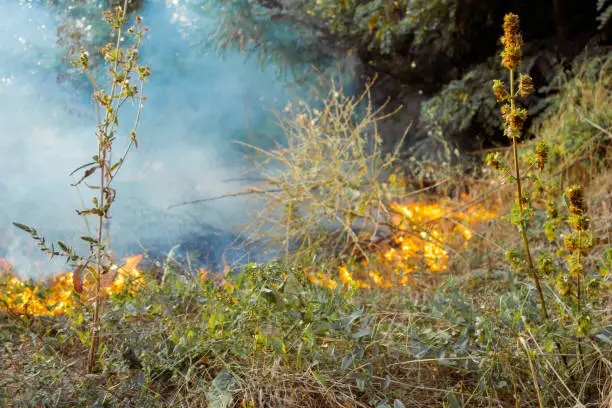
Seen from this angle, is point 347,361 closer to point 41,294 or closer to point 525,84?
point 525,84

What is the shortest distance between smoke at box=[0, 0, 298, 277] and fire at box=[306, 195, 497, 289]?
3.93ft

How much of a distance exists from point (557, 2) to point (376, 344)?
4.00 metres

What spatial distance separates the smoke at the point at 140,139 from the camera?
2818mm

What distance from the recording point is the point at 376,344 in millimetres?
965

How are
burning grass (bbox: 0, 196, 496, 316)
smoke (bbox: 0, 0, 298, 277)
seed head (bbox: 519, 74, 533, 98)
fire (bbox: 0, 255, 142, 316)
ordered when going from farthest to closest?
smoke (bbox: 0, 0, 298, 277) < burning grass (bbox: 0, 196, 496, 316) < fire (bbox: 0, 255, 142, 316) < seed head (bbox: 519, 74, 533, 98)

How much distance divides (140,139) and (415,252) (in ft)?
7.55

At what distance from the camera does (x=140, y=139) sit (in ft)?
12.1

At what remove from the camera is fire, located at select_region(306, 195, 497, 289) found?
2012 millimetres

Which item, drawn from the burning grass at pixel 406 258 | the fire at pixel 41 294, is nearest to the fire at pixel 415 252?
the burning grass at pixel 406 258

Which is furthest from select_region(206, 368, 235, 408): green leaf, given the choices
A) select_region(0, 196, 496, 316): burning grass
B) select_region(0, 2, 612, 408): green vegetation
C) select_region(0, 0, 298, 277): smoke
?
select_region(0, 0, 298, 277): smoke

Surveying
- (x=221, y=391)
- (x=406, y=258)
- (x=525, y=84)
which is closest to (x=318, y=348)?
(x=221, y=391)

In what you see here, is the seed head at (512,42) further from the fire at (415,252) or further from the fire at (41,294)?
the fire at (415,252)

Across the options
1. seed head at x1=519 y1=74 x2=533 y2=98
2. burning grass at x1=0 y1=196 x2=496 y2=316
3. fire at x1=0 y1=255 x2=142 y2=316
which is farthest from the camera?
burning grass at x1=0 y1=196 x2=496 y2=316

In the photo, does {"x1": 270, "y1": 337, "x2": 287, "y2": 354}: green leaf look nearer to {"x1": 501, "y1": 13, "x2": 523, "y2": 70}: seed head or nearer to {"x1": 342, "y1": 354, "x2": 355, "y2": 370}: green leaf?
{"x1": 342, "y1": 354, "x2": 355, "y2": 370}: green leaf
